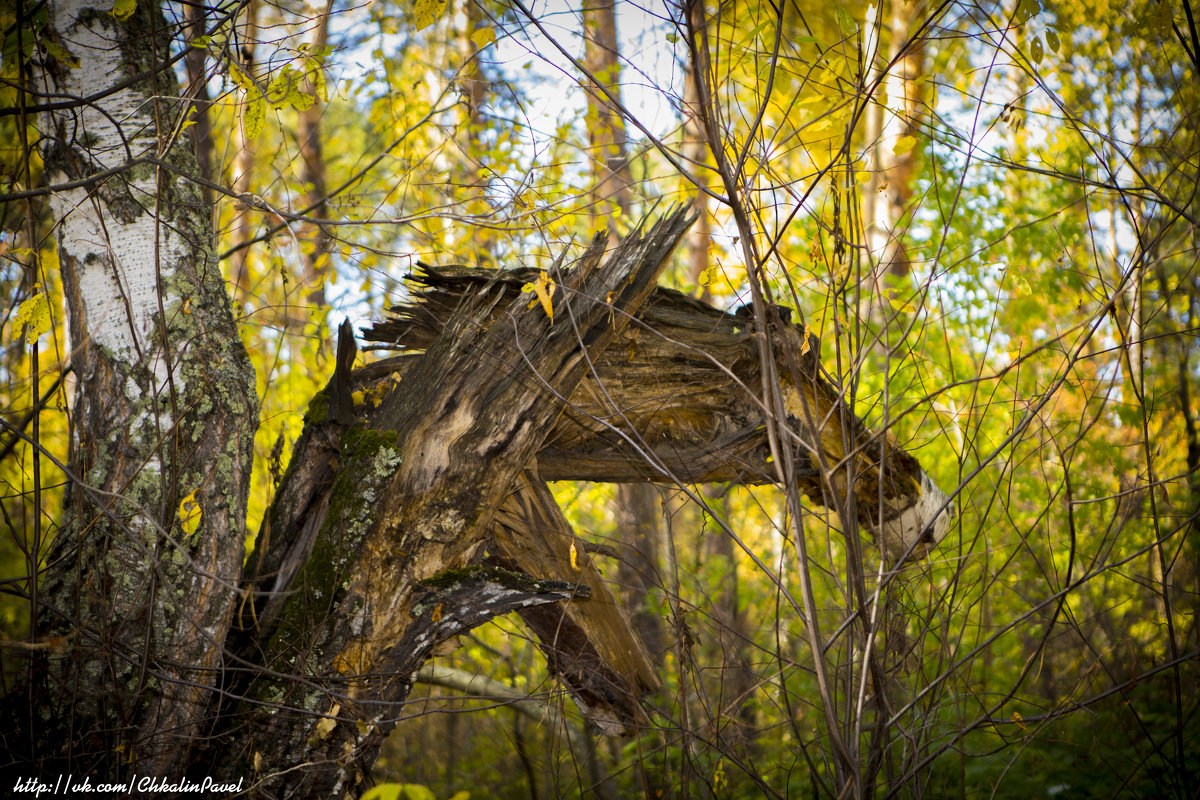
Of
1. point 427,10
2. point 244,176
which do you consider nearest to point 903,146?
point 427,10

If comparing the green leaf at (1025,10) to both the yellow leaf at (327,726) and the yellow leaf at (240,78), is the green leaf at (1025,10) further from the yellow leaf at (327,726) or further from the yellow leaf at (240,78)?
the yellow leaf at (327,726)

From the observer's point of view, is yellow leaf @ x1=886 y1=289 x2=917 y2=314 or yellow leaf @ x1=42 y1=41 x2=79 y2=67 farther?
yellow leaf @ x1=42 y1=41 x2=79 y2=67

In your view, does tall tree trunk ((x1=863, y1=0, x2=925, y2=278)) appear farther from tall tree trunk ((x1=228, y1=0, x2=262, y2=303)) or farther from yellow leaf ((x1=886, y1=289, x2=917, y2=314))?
tall tree trunk ((x1=228, y1=0, x2=262, y2=303))

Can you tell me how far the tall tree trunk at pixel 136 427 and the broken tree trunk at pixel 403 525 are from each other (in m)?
0.21

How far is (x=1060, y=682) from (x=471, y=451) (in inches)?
224

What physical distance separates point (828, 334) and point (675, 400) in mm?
3988

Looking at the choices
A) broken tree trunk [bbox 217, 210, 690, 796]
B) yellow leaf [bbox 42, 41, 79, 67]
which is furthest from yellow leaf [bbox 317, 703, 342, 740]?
yellow leaf [bbox 42, 41, 79, 67]

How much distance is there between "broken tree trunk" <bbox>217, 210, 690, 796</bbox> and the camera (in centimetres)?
239

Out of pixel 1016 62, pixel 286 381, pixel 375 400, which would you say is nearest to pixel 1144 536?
pixel 1016 62

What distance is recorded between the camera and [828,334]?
671 centimetres

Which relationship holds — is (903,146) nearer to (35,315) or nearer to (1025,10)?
(1025,10)

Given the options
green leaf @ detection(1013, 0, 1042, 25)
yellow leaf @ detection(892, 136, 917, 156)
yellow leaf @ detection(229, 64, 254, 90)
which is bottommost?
yellow leaf @ detection(892, 136, 917, 156)

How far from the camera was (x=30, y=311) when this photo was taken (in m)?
2.13

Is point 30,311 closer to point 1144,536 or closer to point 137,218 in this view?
point 137,218
